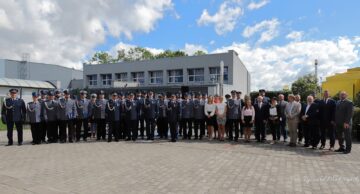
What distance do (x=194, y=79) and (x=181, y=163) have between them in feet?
116

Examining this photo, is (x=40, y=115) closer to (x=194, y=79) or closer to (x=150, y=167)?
(x=150, y=167)

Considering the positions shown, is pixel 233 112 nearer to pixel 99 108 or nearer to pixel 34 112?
pixel 99 108

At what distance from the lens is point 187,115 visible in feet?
46.0

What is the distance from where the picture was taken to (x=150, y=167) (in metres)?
8.14

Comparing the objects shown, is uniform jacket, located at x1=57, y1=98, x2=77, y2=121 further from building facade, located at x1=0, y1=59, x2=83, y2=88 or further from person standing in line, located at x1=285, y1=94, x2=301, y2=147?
building facade, located at x1=0, y1=59, x2=83, y2=88

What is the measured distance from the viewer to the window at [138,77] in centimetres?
4819

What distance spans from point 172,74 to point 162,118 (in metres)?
31.8

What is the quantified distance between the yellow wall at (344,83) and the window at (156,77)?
23.2 meters

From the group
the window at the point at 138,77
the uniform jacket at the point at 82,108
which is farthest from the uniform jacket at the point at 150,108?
the window at the point at 138,77

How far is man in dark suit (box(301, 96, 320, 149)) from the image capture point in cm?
1146

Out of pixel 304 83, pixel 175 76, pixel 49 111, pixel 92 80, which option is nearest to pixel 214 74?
pixel 175 76

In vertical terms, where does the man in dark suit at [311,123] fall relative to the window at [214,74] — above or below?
below

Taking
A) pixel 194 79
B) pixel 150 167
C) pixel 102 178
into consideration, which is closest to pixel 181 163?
pixel 150 167

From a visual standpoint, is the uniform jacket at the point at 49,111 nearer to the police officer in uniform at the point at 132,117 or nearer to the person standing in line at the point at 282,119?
the police officer in uniform at the point at 132,117
